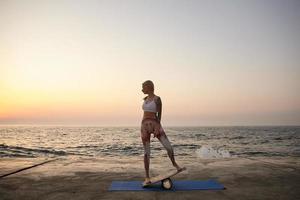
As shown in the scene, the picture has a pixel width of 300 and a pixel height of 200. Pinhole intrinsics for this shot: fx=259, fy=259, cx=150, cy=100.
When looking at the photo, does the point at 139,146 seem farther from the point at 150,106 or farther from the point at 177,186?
the point at 150,106

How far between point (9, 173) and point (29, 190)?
2124 millimetres

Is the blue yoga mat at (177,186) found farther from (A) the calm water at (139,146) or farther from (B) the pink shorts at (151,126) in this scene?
(A) the calm water at (139,146)

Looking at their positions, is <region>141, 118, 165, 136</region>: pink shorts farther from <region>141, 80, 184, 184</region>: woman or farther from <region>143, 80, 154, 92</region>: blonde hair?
<region>143, 80, 154, 92</region>: blonde hair

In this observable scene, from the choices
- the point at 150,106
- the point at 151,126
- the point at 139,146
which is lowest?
the point at 139,146

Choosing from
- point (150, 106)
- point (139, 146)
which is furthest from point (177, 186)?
point (139, 146)

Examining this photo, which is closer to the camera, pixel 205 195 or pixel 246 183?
pixel 205 195

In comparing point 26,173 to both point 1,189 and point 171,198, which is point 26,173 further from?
point 171,198

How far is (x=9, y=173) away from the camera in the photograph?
6.40 m

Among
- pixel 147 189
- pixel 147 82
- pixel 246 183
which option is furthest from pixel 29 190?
pixel 246 183

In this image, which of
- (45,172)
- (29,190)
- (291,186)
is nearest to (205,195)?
(291,186)

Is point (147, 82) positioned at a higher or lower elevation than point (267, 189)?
higher

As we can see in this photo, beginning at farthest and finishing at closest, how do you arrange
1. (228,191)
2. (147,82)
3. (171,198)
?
1. (147,82)
2. (228,191)
3. (171,198)

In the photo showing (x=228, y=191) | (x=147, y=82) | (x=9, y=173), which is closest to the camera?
(x=228, y=191)

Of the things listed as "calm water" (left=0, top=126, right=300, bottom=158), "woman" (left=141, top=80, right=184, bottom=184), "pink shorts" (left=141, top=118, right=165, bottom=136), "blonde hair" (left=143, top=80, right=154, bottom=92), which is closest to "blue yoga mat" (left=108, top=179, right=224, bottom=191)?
"woman" (left=141, top=80, right=184, bottom=184)
